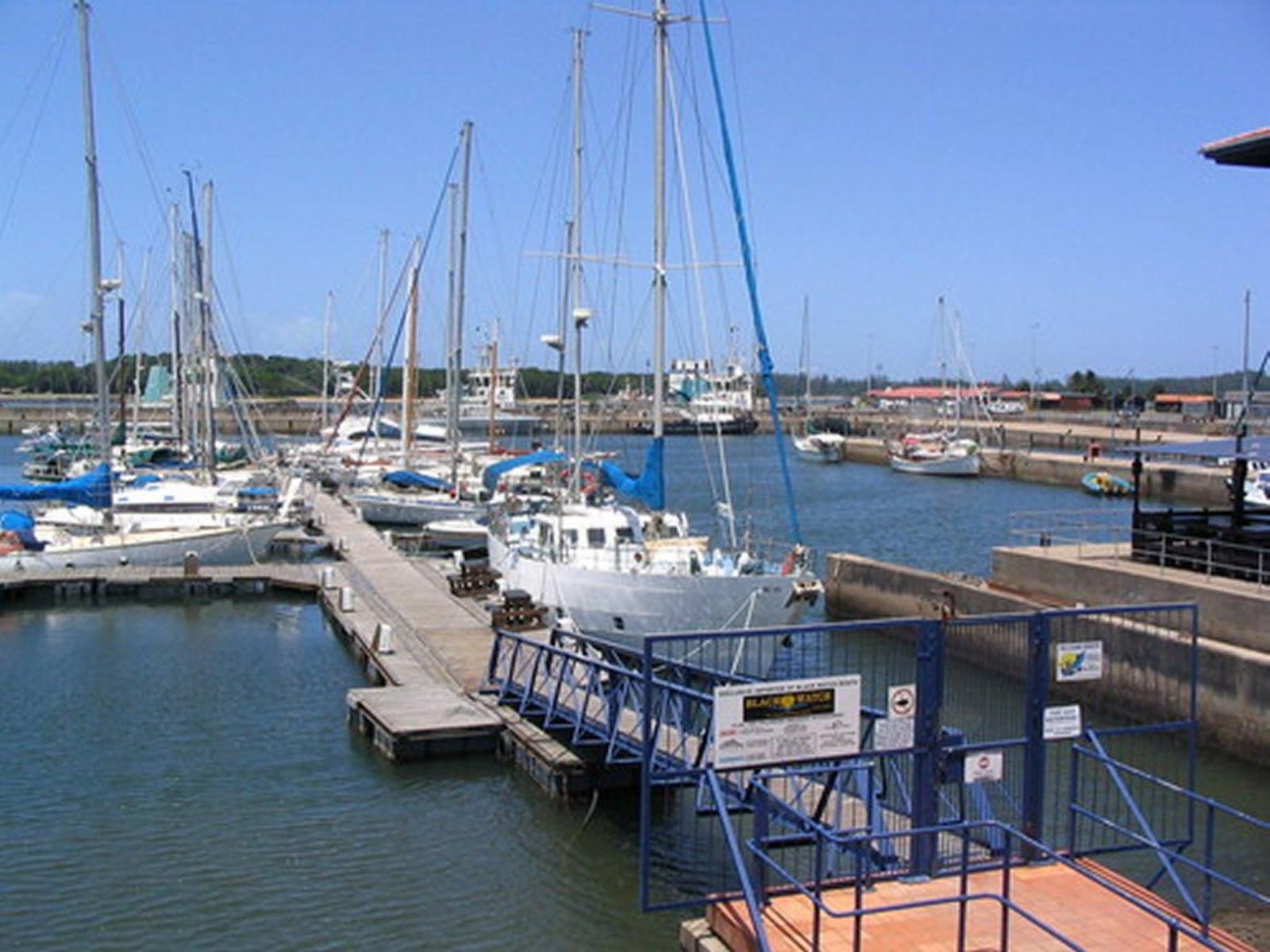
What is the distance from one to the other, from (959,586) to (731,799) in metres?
17.6

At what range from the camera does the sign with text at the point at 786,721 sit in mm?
11172

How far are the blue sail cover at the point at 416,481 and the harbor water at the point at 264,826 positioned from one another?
26.0 metres

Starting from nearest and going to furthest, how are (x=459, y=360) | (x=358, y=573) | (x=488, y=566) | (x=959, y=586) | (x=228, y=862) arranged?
(x=228, y=862) < (x=959, y=586) < (x=488, y=566) < (x=358, y=573) < (x=459, y=360)

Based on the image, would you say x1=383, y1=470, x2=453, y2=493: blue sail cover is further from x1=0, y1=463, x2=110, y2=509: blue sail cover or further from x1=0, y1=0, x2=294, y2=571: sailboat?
x1=0, y1=463, x2=110, y2=509: blue sail cover

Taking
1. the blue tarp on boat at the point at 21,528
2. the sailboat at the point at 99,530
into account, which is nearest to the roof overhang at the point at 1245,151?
the sailboat at the point at 99,530

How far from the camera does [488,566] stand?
37188mm

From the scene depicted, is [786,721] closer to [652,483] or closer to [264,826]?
[264,826]

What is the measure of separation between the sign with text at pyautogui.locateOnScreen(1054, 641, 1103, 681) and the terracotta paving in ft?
5.88

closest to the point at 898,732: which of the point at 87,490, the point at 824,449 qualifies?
the point at 87,490

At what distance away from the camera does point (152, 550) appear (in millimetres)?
41188

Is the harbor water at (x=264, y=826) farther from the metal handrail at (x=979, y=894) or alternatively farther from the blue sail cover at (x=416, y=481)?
the blue sail cover at (x=416, y=481)

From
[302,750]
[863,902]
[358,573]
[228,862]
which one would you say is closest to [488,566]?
[358,573]

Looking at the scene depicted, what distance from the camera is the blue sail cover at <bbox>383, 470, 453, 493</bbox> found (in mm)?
56812

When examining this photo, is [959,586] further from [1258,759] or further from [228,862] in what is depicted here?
[228,862]
